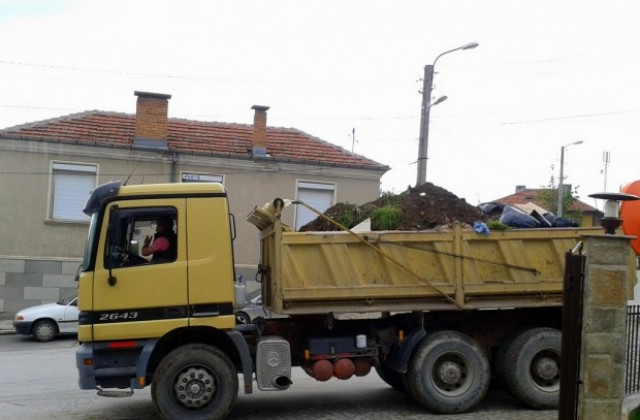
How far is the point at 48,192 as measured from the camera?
Answer: 81.8 feet

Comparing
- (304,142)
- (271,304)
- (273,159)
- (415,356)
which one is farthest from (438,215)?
(304,142)

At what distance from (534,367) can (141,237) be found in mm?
5001

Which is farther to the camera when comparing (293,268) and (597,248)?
(293,268)

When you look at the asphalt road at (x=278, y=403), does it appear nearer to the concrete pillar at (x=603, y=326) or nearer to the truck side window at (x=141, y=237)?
the truck side window at (x=141, y=237)

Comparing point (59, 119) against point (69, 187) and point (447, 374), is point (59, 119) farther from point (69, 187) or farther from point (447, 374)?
point (447, 374)

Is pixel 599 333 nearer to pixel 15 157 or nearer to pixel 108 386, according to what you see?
pixel 108 386

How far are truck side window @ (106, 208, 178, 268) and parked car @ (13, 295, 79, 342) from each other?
12197mm

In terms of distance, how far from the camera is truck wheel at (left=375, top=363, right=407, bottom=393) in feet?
34.0

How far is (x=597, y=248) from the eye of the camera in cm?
709

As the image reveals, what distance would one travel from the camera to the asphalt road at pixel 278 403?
965 cm

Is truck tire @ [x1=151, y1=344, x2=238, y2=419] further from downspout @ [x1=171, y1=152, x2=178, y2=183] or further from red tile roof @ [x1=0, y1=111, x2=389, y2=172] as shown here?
red tile roof @ [x1=0, y1=111, x2=389, y2=172]

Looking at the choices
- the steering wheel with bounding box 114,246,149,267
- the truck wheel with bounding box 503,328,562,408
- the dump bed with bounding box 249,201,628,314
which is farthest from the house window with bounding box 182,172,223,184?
the truck wheel with bounding box 503,328,562,408

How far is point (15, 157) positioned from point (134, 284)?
17.7 metres

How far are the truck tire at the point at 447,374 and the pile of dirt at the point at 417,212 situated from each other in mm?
1580
